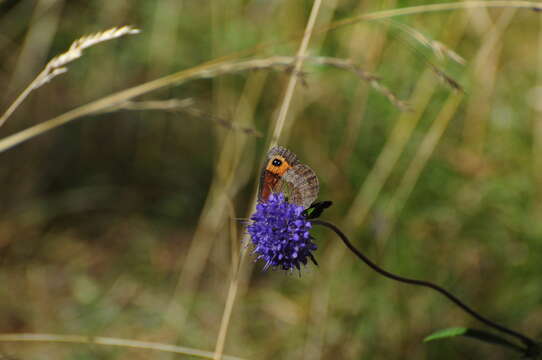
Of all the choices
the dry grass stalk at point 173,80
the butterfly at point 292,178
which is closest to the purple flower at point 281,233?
the butterfly at point 292,178

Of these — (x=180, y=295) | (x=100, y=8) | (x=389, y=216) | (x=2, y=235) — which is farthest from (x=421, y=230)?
(x=2, y=235)

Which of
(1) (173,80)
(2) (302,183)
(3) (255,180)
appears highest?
(3) (255,180)

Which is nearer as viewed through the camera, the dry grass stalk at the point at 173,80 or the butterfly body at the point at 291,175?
the butterfly body at the point at 291,175

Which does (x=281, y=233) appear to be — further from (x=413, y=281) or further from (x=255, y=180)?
(x=255, y=180)

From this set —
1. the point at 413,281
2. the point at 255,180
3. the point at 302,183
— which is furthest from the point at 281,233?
the point at 255,180

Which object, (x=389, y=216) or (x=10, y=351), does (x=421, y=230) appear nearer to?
(x=389, y=216)

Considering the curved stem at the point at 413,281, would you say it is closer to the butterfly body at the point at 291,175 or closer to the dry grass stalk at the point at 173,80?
the butterfly body at the point at 291,175

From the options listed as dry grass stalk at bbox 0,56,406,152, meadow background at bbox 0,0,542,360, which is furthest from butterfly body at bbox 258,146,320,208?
meadow background at bbox 0,0,542,360

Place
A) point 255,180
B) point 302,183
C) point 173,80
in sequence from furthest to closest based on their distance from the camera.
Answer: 1. point 255,180
2. point 173,80
3. point 302,183
